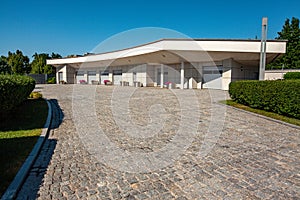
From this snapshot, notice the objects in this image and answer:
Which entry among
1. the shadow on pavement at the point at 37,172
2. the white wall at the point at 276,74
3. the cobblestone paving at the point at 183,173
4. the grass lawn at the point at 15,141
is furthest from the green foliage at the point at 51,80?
the shadow on pavement at the point at 37,172

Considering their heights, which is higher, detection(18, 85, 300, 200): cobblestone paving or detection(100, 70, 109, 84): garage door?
detection(100, 70, 109, 84): garage door

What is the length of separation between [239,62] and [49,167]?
2161 centimetres

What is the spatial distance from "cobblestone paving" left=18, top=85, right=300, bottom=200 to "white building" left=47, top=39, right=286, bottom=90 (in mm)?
14531

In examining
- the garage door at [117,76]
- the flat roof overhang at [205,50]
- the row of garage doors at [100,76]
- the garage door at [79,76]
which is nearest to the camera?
the flat roof overhang at [205,50]

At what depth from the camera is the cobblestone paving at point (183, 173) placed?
2.83m

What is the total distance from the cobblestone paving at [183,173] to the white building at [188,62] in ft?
47.7

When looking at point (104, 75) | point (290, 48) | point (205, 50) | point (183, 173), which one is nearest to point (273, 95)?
point (183, 173)

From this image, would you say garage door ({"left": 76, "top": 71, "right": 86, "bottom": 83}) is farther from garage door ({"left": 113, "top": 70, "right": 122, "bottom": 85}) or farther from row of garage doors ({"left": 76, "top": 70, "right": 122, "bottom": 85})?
garage door ({"left": 113, "top": 70, "right": 122, "bottom": 85})

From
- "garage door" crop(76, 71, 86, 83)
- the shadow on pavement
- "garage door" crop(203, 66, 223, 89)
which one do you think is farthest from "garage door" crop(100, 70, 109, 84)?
the shadow on pavement

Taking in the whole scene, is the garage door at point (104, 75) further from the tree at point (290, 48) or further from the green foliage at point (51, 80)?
the tree at point (290, 48)

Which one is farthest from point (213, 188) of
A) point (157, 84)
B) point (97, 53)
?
point (97, 53)

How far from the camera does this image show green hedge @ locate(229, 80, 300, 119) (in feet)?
23.9

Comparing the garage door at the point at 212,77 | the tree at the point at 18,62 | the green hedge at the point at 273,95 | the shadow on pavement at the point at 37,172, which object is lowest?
the shadow on pavement at the point at 37,172

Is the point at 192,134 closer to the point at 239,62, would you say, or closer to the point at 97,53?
the point at 239,62
